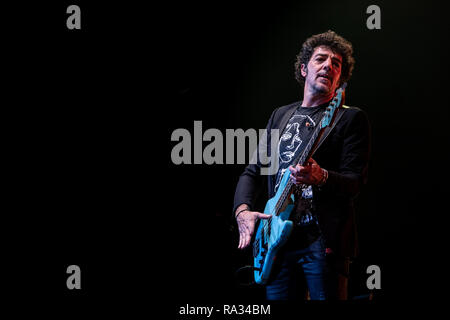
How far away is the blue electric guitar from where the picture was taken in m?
1.82

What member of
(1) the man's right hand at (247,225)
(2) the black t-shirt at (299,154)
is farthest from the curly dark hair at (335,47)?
(1) the man's right hand at (247,225)

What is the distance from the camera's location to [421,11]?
9.18 feet

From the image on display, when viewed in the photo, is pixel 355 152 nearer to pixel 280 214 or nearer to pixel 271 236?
pixel 280 214

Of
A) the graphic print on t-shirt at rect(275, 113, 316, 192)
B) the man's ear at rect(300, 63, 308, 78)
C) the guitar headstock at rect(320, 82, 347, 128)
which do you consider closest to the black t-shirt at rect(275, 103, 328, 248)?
the graphic print on t-shirt at rect(275, 113, 316, 192)

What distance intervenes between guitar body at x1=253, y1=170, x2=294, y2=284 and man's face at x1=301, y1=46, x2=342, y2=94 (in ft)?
1.80

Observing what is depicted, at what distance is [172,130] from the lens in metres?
3.20

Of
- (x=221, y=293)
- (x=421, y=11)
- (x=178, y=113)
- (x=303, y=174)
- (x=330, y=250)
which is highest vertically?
(x=421, y=11)

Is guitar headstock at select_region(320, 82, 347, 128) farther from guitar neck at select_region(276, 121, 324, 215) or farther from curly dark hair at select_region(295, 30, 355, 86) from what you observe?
curly dark hair at select_region(295, 30, 355, 86)

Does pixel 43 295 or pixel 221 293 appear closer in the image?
pixel 43 295

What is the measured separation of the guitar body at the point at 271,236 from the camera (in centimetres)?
184

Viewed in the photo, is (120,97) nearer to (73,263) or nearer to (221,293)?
(73,263)

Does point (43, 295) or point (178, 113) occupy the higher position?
point (178, 113)
